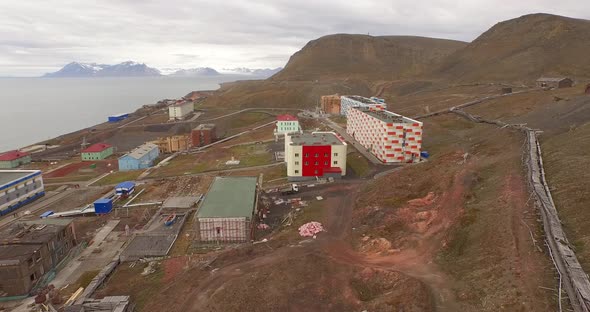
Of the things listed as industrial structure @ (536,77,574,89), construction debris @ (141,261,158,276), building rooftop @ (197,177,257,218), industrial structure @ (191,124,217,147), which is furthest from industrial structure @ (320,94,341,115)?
construction debris @ (141,261,158,276)

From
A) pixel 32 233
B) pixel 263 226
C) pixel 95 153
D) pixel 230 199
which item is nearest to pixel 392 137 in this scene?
pixel 263 226

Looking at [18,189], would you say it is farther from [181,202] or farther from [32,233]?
[181,202]

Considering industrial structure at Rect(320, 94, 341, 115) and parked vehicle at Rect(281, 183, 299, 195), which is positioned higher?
industrial structure at Rect(320, 94, 341, 115)

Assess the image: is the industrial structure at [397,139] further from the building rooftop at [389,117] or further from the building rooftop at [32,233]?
the building rooftop at [32,233]

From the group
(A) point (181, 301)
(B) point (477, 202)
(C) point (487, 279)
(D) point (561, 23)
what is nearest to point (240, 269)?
(A) point (181, 301)

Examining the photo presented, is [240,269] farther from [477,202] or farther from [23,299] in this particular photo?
[477,202]

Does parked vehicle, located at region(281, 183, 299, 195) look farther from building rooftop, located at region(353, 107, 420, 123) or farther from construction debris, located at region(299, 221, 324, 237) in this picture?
building rooftop, located at region(353, 107, 420, 123)
